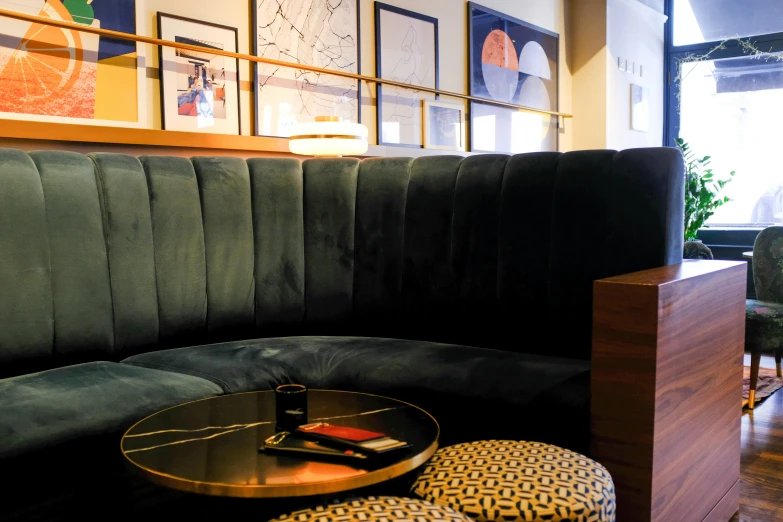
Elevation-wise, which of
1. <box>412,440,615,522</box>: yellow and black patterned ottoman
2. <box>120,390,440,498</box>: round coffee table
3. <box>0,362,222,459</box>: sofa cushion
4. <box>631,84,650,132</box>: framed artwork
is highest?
<box>631,84,650,132</box>: framed artwork

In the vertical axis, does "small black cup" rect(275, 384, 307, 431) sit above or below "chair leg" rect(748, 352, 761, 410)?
above

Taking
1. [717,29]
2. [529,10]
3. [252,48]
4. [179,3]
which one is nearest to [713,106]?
[717,29]

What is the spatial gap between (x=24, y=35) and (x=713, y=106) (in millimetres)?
5830

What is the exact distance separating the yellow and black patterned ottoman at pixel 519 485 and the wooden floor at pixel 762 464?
1053 millimetres

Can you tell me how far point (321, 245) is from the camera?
2701 millimetres

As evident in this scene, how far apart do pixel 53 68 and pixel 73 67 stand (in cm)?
8

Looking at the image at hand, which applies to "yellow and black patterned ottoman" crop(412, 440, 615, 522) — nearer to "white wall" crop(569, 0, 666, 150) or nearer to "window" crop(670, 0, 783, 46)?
"white wall" crop(569, 0, 666, 150)

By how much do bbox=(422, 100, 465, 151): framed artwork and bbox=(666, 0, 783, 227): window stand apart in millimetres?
2961

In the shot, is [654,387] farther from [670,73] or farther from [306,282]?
[670,73]

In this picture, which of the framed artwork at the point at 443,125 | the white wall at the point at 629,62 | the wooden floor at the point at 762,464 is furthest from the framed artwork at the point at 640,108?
the wooden floor at the point at 762,464

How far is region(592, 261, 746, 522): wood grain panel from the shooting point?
1544 mm

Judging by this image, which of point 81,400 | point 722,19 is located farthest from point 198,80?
point 722,19

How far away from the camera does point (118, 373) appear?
198 centimetres

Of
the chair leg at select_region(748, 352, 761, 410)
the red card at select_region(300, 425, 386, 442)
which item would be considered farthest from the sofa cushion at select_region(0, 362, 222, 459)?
the chair leg at select_region(748, 352, 761, 410)
